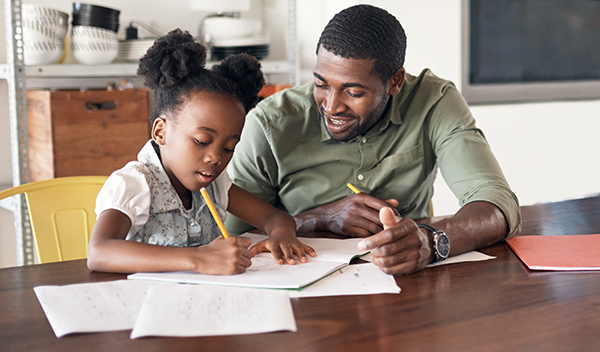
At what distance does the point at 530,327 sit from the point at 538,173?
296 cm

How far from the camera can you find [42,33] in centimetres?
225

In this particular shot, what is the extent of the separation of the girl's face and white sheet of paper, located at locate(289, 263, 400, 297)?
37 cm

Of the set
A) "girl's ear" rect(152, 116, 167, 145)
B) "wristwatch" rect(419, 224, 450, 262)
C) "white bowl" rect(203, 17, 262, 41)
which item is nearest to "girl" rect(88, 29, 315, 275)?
"girl's ear" rect(152, 116, 167, 145)

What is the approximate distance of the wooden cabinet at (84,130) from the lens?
7.54 ft

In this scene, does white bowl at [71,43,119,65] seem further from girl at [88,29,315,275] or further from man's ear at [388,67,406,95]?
man's ear at [388,67,406,95]

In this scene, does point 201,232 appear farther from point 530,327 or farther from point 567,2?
point 567,2

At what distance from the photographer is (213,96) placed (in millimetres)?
1298

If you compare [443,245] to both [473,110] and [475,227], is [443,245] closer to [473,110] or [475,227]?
[475,227]

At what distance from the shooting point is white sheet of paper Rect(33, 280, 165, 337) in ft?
2.76

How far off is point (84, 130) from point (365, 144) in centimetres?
122

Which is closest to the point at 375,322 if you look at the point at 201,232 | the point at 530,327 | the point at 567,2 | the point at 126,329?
the point at 530,327

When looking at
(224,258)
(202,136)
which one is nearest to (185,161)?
(202,136)

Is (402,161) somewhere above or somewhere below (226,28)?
below


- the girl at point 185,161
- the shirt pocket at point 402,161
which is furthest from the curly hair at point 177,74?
the shirt pocket at point 402,161
